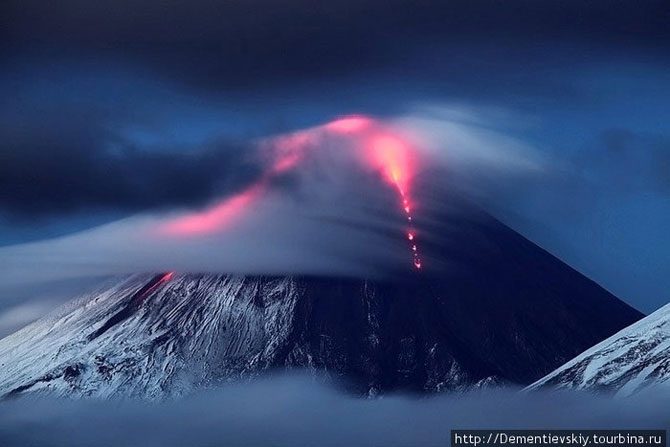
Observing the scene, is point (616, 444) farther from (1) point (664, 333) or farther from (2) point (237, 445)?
(2) point (237, 445)

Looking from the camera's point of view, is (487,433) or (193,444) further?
(193,444)

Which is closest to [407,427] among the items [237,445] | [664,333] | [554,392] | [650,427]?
[237,445]

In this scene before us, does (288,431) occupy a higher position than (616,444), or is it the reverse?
(288,431)

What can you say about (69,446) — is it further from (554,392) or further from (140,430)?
(554,392)

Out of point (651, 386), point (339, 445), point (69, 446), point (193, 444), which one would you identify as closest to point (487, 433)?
point (651, 386)

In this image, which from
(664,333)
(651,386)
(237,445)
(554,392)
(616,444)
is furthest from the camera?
(237,445)

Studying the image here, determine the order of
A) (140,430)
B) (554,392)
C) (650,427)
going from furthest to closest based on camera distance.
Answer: (140,430), (554,392), (650,427)
